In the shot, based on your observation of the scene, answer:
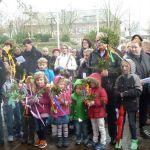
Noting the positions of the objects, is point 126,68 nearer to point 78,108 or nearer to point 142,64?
point 142,64

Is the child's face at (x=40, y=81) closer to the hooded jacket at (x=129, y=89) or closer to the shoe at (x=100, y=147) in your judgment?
the hooded jacket at (x=129, y=89)

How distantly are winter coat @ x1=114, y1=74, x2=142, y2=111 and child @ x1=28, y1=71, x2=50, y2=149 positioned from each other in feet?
4.54

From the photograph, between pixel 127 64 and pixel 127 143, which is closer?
pixel 127 64

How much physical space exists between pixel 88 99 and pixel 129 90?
753 mm

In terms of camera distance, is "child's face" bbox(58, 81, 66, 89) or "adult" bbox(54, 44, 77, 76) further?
"adult" bbox(54, 44, 77, 76)

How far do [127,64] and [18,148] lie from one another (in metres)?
2.65

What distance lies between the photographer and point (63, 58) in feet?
29.5

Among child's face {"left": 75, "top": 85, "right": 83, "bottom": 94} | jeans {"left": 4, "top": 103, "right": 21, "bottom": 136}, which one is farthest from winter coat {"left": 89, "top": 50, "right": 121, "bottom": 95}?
jeans {"left": 4, "top": 103, "right": 21, "bottom": 136}

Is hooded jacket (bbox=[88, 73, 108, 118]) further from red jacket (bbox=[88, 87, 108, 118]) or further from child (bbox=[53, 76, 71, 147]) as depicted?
child (bbox=[53, 76, 71, 147])

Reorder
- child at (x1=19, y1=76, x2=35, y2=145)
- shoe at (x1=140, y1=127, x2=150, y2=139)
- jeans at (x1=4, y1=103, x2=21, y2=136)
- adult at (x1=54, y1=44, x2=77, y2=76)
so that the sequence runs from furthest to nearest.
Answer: adult at (x1=54, y1=44, x2=77, y2=76) < jeans at (x1=4, y1=103, x2=21, y2=136) < shoe at (x1=140, y1=127, x2=150, y2=139) < child at (x1=19, y1=76, x2=35, y2=145)

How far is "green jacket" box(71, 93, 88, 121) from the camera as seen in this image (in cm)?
655

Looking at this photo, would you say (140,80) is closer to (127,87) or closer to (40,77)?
(127,87)

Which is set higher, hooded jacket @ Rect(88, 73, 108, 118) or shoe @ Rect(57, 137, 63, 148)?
hooded jacket @ Rect(88, 73, 108, 118)

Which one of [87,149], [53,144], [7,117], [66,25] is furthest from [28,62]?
[66,25]
